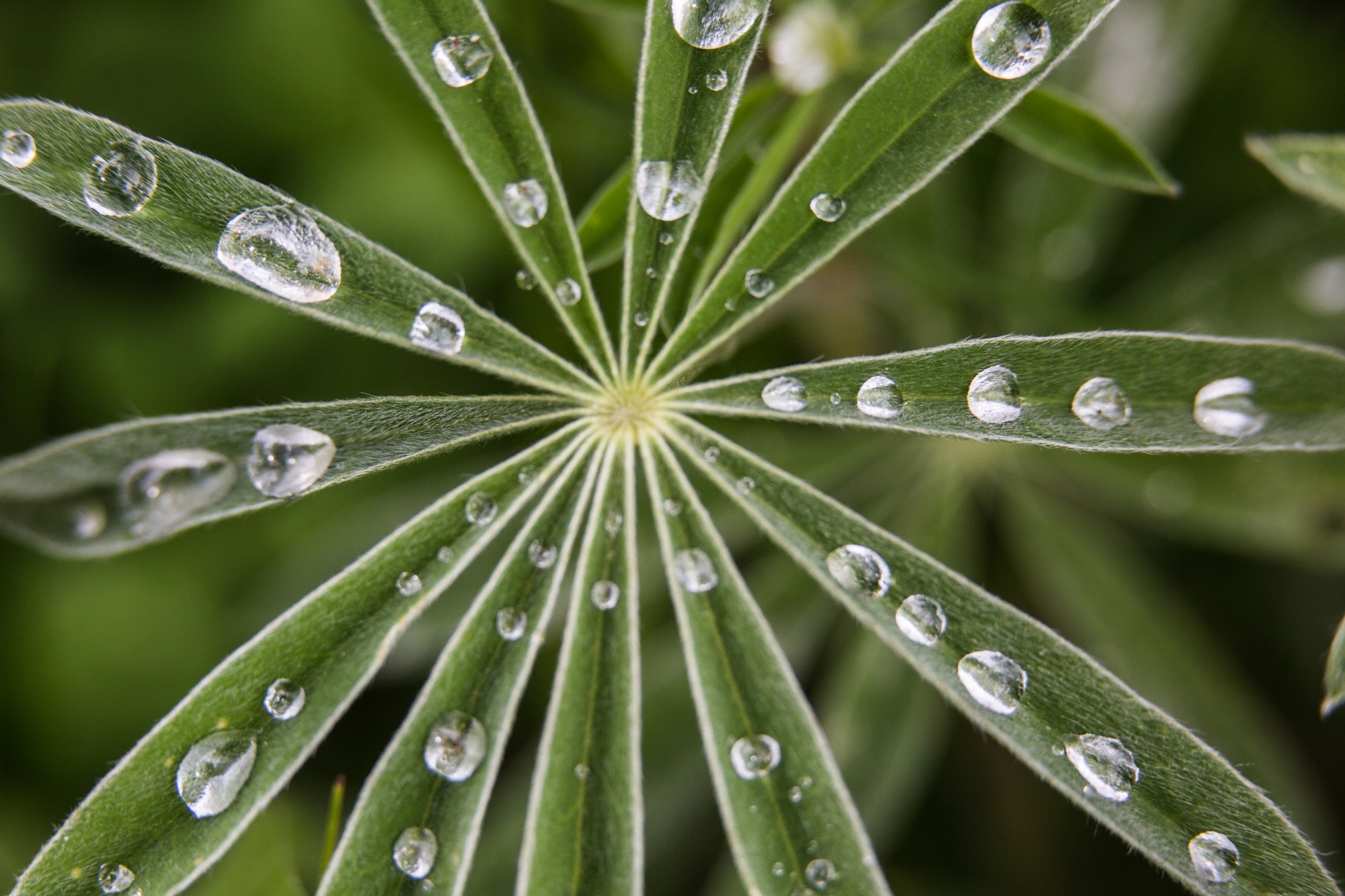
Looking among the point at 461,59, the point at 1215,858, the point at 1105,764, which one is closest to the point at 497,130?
the point at 461,59

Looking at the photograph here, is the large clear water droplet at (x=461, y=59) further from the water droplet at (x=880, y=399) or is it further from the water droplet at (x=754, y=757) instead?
the water droplet at (x=754, y=757)

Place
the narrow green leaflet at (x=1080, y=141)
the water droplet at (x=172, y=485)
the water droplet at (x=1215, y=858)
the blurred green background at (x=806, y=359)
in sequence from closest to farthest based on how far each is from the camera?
the water droplet at (x=1215, y=858)
the water droplet at (x=172, y=485)
the narrow green leaflet at (x=1080, y=141)
the blurred green background at (x=806, y=359)

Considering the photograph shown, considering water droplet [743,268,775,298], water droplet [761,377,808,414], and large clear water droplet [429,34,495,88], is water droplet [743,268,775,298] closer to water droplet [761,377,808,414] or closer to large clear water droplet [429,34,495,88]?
water droplet [761,377,808,414]

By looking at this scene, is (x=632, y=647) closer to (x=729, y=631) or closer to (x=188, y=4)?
(x=729, y=631)

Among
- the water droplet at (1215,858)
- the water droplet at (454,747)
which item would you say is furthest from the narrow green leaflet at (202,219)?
the water droplet at (1215,858)

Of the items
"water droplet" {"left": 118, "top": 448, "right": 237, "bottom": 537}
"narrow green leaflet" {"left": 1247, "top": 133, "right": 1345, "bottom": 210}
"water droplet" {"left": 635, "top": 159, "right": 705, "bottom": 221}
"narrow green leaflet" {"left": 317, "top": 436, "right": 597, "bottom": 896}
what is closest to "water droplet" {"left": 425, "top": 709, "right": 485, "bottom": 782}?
"narrow green leaflet" {"left": 317, "top": 436, "right": 597, "bottom": 896}
